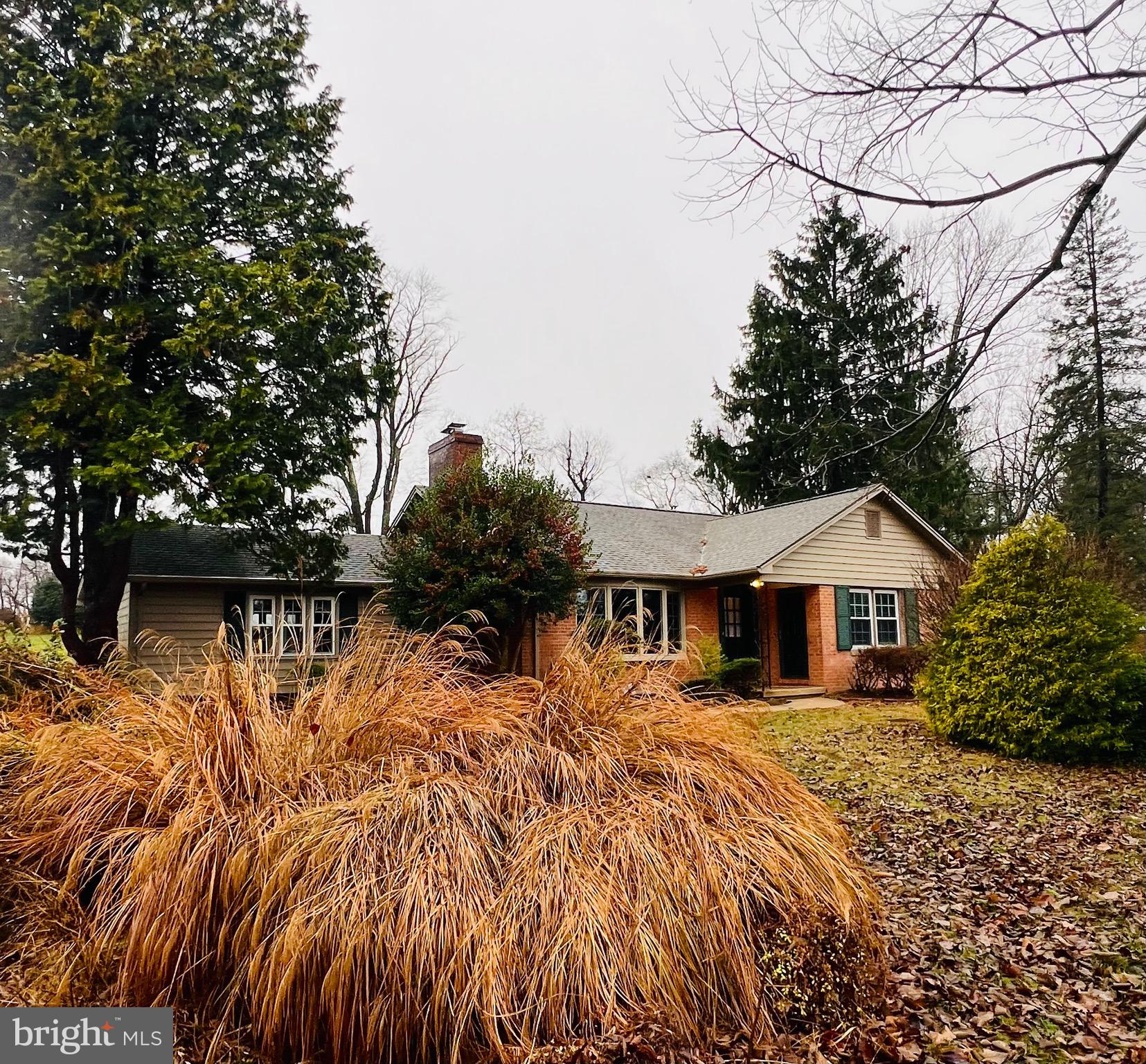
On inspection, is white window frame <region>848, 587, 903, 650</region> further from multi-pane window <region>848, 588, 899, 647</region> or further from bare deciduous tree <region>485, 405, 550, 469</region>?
bare deciduous tree <region>485, 405, 550, 469</region>

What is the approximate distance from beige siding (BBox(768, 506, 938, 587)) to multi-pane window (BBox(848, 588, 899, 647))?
11.3 inches

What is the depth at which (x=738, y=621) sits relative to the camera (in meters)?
18.5

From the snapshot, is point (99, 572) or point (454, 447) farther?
point (454, 447)

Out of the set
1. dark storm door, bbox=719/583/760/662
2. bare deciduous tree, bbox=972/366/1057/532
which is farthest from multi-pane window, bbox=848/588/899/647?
bare deciduous tree, bbox=972/366/1057/532

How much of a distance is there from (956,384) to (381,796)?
360cm

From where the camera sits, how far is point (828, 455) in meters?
4.76

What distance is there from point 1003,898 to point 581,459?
101 ft

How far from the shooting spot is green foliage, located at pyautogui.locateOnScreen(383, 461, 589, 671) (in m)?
12.9

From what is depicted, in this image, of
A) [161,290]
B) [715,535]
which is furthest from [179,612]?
[715,535]

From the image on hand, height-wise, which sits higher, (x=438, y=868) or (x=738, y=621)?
(x=738, y=621)

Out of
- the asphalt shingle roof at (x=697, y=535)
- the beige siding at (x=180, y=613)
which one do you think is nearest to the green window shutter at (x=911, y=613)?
the asphalt shingle roof at (x=697, y=535)

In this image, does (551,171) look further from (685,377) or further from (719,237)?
(685,377)

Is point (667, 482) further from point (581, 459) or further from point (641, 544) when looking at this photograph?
point (641, 544)

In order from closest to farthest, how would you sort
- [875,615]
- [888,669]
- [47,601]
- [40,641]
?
[40,641] < [888,669] < [875,615] < [47,601]
